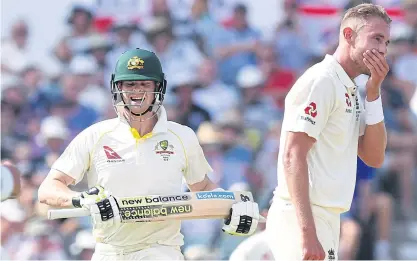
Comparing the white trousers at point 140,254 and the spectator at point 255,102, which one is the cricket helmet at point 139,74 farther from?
the spectator at point 255,102

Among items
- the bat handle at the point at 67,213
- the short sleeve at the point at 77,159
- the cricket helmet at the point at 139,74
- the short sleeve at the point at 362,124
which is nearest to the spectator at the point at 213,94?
the cricket helmet at the point at 139,74

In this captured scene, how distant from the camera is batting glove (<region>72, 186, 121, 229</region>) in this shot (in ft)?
16.0

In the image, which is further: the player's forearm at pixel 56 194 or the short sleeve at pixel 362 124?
the short sleeve at pixel 362 124

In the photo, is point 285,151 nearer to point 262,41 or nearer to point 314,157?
point 314,157

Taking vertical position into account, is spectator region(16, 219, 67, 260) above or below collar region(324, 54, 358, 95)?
below

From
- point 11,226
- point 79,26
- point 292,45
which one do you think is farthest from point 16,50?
point 292,45

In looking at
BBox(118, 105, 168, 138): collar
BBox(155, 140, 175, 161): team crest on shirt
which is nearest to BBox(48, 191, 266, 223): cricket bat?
BBox(155, 140, 175, 161): team crest on shirt

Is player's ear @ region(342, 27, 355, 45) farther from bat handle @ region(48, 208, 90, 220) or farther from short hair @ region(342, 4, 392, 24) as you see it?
bat handle @ region(48, 208, 90, 220)

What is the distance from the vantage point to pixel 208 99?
10.9 m

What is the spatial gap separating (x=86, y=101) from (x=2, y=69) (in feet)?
4.45

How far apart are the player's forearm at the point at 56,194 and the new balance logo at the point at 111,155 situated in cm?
28

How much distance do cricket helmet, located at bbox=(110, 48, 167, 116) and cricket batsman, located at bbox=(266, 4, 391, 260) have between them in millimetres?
810

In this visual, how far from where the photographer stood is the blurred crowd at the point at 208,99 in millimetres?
9742

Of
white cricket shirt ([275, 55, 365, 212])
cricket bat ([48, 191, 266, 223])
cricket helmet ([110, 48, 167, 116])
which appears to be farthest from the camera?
cricket helmet ([110, 48, 167, 116])
